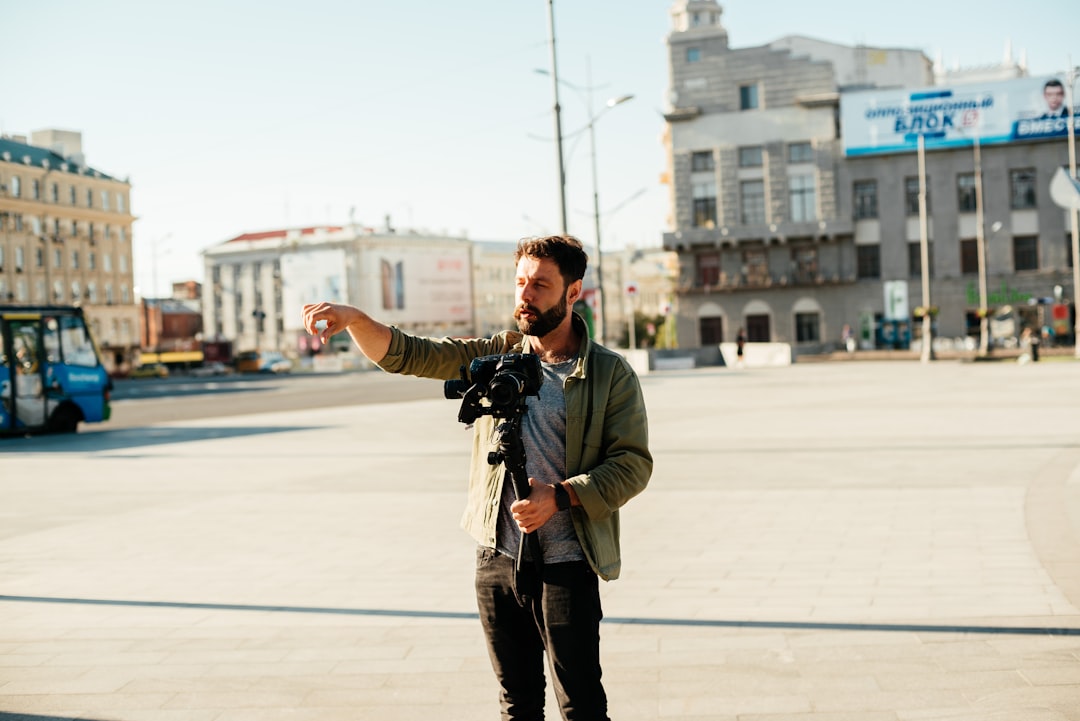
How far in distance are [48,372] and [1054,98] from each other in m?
53.1

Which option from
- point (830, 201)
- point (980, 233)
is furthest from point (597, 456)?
point (830, 201)

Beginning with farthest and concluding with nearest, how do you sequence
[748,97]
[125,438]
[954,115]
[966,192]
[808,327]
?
[748,97], [808,327], [966,192], [954,115], [125,438]

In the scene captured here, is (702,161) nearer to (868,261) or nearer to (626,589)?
Answer: (868,261)

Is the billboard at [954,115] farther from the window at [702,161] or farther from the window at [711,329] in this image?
the window at [711,329]

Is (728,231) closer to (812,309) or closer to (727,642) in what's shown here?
(812,309)

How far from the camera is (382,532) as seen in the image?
32.0 feet

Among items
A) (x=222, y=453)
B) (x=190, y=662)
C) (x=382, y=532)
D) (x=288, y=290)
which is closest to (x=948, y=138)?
(x=222, y=453)

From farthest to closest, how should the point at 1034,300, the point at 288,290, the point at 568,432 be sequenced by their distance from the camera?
the point at 288,290, the point at 1034,300, the point at 568,432

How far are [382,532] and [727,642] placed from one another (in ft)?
14.6

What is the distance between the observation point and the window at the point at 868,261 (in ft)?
208

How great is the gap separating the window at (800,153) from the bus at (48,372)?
4684 cm

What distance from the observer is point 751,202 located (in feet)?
213

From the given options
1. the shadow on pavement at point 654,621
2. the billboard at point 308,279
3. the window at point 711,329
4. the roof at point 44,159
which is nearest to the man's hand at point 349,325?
the shadow on pavement at point 654,621

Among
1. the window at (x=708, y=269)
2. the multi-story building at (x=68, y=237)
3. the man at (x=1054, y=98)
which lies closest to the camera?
the man at (x=1054, y=98)
